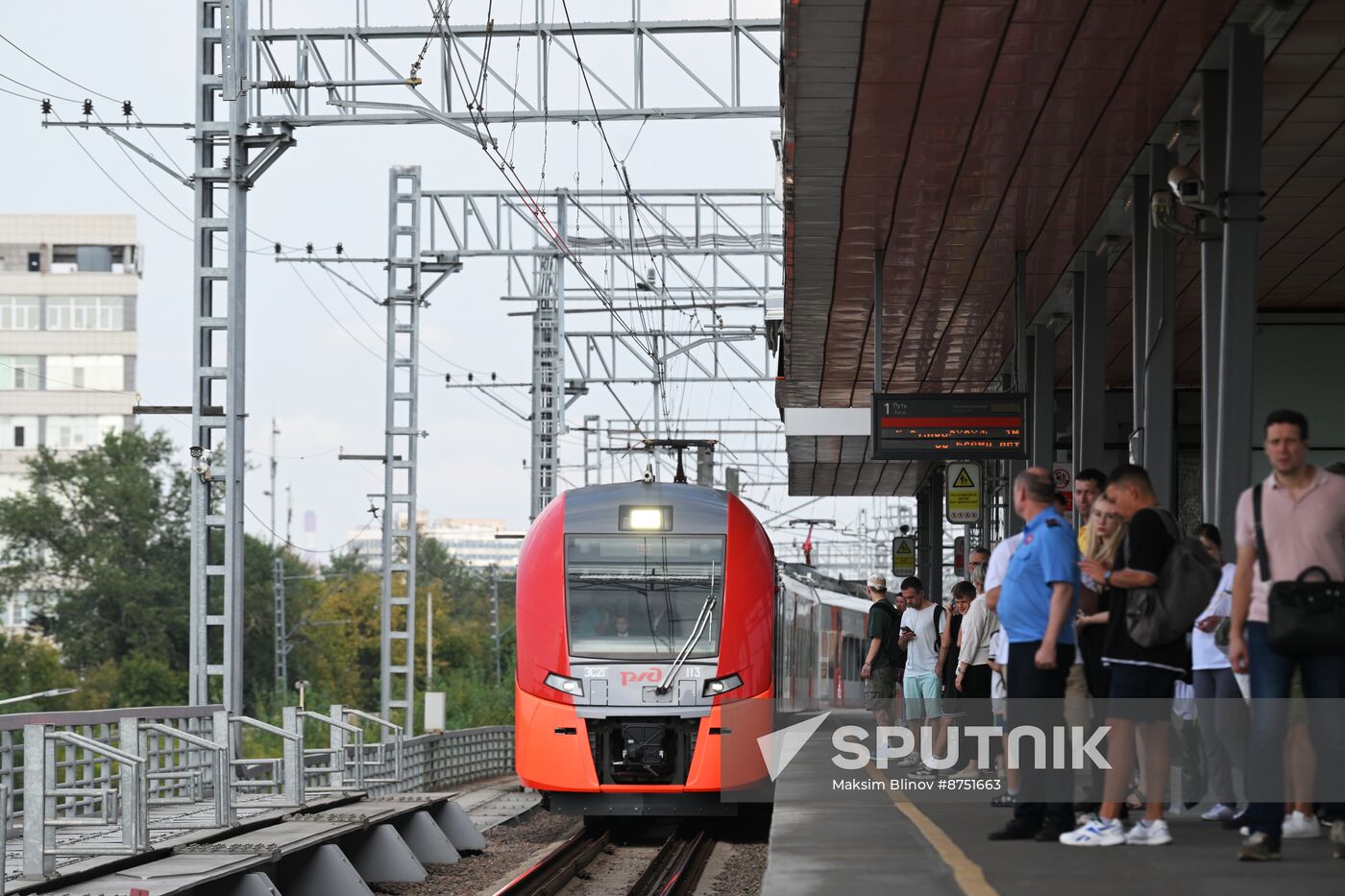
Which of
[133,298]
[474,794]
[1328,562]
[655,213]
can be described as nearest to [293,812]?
[1328,562]

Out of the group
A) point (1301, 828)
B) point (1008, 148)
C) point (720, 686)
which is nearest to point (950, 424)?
point (720, 686)

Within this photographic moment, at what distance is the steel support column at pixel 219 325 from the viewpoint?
19.1 m

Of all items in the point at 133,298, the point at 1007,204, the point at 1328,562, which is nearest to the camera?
the point at 1328,562

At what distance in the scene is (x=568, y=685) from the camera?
16375mm

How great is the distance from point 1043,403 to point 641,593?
605cm

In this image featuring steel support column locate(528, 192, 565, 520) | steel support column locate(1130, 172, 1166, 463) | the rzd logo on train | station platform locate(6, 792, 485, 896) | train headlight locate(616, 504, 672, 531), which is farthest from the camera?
steel support column locate(528, 192, 565, 520)

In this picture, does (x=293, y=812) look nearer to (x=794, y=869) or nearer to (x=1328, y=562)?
(x=794, y=869)

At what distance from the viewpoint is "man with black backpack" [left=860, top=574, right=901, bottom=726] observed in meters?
15.7

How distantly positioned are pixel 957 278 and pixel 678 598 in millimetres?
4730

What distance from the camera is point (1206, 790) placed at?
1010 cm

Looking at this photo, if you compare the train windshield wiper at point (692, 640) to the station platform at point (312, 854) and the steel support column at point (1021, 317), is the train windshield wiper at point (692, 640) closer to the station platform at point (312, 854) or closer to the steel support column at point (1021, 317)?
the station platform at point (312, 854)

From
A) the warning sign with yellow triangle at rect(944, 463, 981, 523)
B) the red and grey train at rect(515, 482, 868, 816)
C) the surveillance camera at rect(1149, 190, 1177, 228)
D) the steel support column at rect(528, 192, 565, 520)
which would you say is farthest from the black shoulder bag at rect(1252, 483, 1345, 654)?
the steel support column at rect(528, 192, 565, 520)
